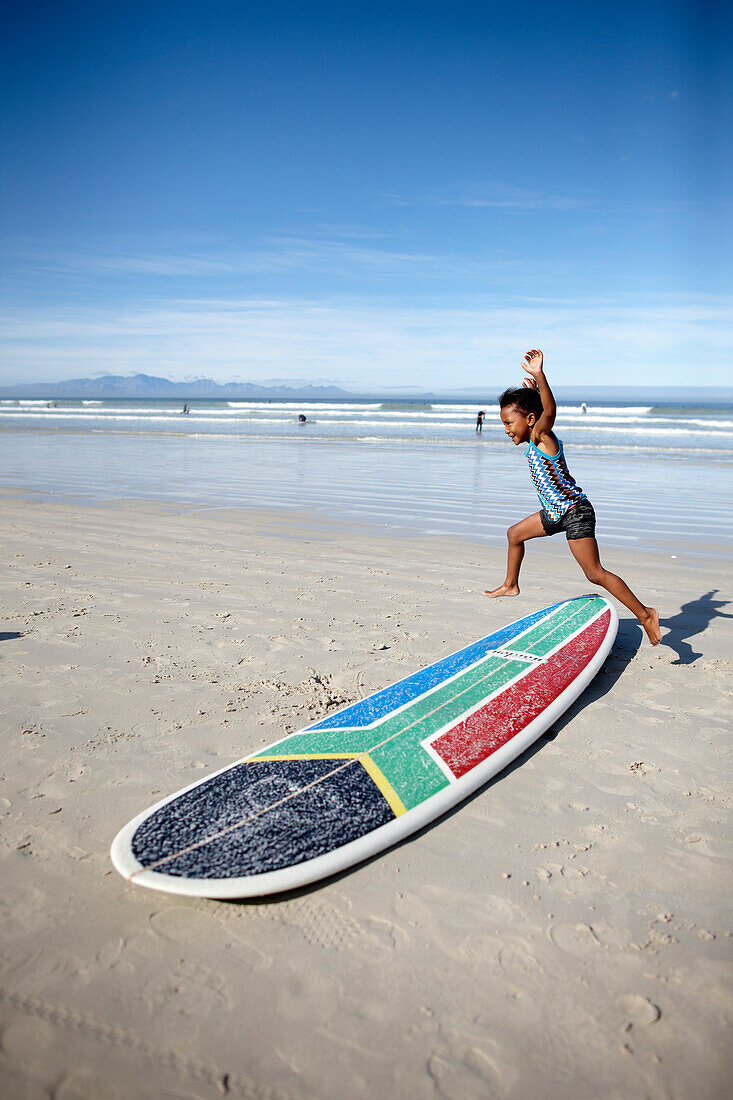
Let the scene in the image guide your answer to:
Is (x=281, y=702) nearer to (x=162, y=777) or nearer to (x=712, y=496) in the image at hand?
(x=162, y=777)

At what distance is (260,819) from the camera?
2.67m

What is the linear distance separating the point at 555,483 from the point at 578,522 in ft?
1.10

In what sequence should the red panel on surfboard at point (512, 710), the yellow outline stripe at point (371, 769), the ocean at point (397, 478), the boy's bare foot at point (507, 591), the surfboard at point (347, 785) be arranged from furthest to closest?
the ocean at point (397, 478) < the boy's bare foot at point (507, 591) < the red panel on surfboard at point (512, 710) < the yellow outline stripe at point (371, 769) < the surfboard at point (347, 785)

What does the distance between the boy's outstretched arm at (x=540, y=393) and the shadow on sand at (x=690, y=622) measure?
189cm

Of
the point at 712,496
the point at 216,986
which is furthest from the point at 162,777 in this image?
the point at 712,496

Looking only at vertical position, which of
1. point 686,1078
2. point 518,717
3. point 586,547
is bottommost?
point 686,1078

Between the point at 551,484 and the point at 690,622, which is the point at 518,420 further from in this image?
the point at 690,622

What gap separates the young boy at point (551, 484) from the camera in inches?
199

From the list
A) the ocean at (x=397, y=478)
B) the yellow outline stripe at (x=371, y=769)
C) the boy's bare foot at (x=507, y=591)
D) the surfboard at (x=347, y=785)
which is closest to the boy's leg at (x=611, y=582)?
the boy's bare foot at (x=507, y=591)

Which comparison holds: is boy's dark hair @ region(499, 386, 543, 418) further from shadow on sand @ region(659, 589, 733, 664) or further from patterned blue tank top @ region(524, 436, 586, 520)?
shadow on sand @ region(659, 589, 733, 664)

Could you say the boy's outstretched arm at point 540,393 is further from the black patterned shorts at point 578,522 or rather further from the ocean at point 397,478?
the ocean at point 397,478

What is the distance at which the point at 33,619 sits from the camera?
5590mm

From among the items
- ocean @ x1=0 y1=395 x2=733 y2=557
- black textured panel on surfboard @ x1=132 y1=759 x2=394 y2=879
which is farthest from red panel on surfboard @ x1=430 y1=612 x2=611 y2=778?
ocean @ x1=0 y1=395 x2=733 y2=557

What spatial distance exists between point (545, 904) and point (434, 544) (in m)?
6.51
